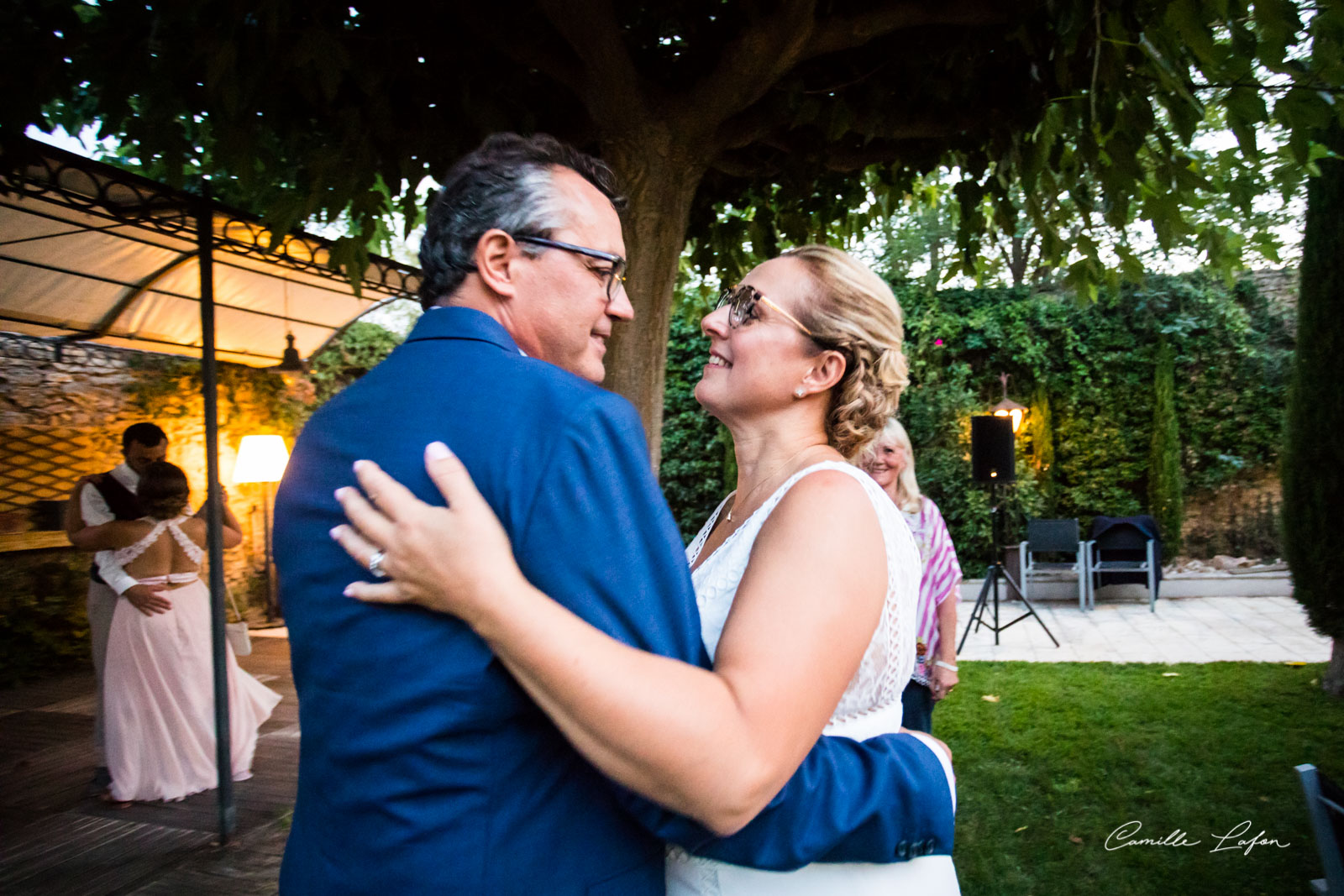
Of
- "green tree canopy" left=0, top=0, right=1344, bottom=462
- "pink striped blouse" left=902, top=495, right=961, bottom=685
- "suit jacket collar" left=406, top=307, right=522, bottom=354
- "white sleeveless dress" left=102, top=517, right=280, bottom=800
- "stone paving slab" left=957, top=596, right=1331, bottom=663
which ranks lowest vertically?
"stone paving slab" left=957, top=596, right=1331, bottom=663

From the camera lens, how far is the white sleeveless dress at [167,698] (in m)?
4.75

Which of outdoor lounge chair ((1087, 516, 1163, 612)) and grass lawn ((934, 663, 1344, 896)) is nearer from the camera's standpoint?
grass lawn ((934, 663, 1344, 896))

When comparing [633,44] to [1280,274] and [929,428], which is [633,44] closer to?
[929,428]

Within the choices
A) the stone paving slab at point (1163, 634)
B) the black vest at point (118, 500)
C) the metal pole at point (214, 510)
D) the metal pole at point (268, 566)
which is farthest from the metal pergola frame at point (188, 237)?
the stone paving slab at point (1163, 634)

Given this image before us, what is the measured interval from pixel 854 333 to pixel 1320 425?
5.88m

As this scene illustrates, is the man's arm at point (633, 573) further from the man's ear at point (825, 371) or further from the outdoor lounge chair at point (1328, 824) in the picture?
the outdoor lounge chair at point (1328, 824)

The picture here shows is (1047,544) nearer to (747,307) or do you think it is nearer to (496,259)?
(747,307)

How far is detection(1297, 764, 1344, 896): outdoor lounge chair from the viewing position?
2064 millimetres

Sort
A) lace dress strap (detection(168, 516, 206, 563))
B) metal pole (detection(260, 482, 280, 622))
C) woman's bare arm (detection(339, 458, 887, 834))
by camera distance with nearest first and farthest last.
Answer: woman's bare arm (detection(339, 458, 887, 834)), lace dress strap (detection(168, 516, 206, 563)), metal pole (detection(260, 482, 280, 622))

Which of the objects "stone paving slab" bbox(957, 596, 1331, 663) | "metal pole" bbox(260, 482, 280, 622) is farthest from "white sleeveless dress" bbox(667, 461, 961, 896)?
"metal pole" bbox(260, 482, 280, 622)

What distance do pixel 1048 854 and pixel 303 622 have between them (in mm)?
4049

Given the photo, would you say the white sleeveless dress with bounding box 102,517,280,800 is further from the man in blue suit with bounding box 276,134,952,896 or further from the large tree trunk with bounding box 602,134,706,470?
the man in blue suit with bounding box 276,134,952,896

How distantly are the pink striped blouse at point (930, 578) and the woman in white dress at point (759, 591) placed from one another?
6.86ft

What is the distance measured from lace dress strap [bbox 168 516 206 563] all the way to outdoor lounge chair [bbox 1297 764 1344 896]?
5.54 m
